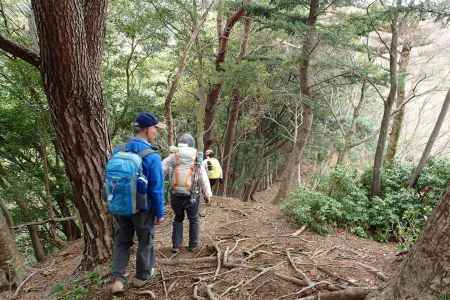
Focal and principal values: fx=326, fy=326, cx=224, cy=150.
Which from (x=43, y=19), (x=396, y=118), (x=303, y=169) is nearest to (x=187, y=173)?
(x=43, y=19)

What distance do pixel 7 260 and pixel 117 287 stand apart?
103 inches

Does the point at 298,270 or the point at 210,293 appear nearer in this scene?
the point at 210,293

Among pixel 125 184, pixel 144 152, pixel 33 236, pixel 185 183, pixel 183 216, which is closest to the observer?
pixel 125 184

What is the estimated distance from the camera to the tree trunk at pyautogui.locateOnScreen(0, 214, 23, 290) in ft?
16.0

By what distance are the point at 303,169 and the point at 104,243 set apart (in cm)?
2068

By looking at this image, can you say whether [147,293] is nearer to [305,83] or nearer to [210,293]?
[210,293]

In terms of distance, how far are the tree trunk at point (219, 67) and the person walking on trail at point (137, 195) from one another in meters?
7.83

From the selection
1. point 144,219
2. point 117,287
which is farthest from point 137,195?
point 117,287

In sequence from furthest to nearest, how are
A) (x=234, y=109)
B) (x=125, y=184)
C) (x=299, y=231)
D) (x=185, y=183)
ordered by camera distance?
(x=234, y=109) → (x=299, y=231) → (x=185, y=183) → (x=125, y=184)

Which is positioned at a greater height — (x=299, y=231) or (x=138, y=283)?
(x=299, y=231)

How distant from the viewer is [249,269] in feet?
12.8

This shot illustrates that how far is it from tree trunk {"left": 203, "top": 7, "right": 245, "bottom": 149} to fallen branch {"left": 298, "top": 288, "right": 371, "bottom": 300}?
878 cm

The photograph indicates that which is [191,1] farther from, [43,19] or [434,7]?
[43,19]

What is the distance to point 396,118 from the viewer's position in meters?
10.5
